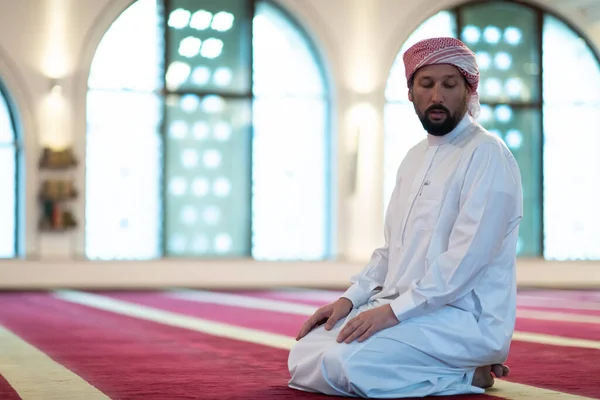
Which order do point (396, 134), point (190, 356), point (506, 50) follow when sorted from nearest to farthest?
1. point (190, 356)
2. point (396, 134)
3. point (506, 50)

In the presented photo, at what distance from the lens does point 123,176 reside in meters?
12.1

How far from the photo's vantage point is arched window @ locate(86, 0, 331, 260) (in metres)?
12.0

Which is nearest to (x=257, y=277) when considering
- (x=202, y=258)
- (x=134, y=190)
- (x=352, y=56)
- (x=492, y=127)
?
(x=202, y=258)

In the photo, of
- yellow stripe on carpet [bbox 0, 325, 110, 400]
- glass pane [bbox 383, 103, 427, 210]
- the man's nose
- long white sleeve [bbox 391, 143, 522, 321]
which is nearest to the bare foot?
A: long white sleeve [bbox 391, 143, 522, 321]

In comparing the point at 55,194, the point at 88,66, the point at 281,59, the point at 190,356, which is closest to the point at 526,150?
the point at 281,59

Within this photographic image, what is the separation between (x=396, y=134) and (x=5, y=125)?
4741 millimetres

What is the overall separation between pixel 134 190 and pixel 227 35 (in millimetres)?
2128

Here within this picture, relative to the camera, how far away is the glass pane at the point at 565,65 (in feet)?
44.5

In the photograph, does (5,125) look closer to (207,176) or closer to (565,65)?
(207,176)

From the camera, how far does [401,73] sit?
13.1 m

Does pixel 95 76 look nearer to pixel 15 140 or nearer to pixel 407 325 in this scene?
pixel 15 140

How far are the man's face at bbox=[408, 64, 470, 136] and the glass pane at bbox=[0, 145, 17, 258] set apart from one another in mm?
8980

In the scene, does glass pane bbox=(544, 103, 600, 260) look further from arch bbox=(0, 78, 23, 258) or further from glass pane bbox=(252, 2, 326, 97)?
arch bbox=(0, 78, 23, 258)

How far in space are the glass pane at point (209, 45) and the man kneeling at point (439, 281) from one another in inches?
353
